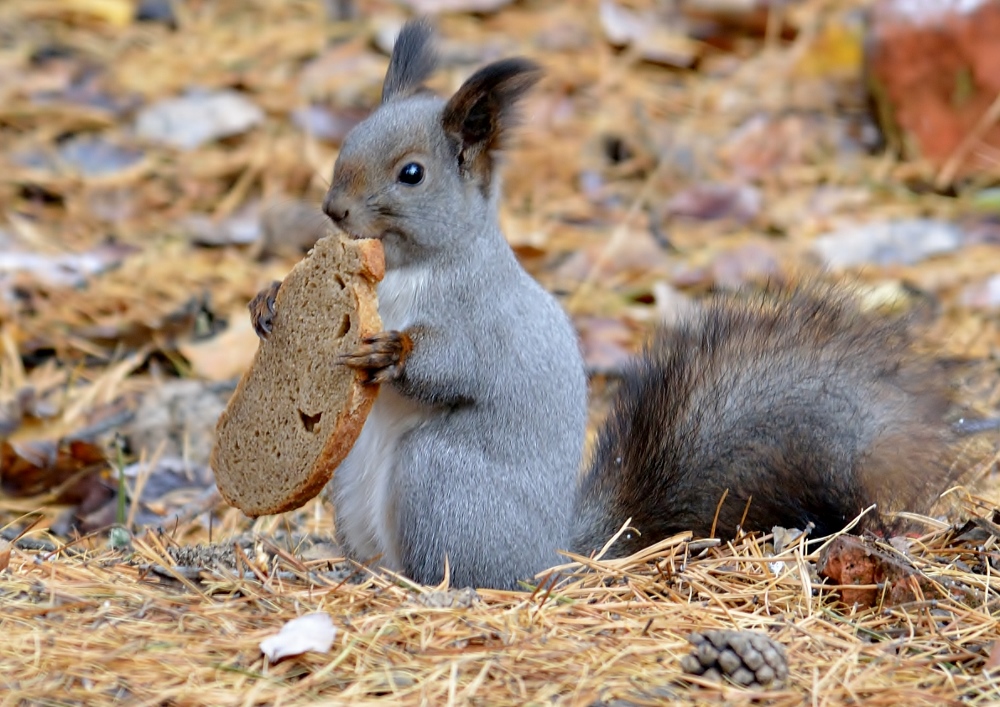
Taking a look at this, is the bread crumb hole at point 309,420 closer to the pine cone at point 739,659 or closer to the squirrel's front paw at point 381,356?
the squirrel's front paw at point 381,356

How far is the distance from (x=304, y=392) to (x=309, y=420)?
4cm

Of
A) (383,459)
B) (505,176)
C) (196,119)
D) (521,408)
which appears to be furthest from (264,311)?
(196,119)

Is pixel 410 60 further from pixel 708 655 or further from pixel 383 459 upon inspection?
pixel 708 655

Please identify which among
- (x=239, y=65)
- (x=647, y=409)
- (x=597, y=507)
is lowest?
(x=597, y=507)

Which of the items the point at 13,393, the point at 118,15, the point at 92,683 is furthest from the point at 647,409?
the point at 118,15

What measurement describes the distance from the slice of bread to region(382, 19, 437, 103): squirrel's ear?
36 centimetres

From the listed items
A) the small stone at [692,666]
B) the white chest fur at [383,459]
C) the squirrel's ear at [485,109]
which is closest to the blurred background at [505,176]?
the white chest fur at [383,459]

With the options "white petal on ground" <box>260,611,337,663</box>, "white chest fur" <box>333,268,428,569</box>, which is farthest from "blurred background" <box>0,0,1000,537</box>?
"white petal on ground" <box>260,611,337,663</box>

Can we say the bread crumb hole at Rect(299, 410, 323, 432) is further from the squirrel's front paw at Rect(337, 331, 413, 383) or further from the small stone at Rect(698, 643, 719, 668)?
the small stone at Rect(698, 643, 719, 668)

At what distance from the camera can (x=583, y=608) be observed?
1.79m

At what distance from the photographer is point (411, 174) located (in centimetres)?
205

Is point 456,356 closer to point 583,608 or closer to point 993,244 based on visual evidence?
point 583,608

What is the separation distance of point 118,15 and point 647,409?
380 cm

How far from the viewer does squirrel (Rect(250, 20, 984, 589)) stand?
6.70ft
